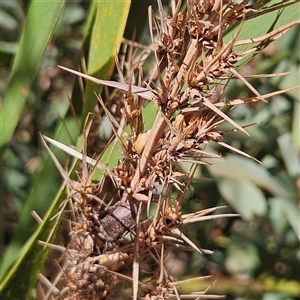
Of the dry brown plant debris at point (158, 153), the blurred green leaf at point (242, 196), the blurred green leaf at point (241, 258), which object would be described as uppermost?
the dry brown plant debris at point (158, 153)

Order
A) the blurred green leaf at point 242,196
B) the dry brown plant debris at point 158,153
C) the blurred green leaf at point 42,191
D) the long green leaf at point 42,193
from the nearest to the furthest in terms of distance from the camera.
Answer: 1. the dry brown plant debris at point 158,153
2. the long green leaf at point 42,193
3. the blurred green leaf at point 42,191
4. the blurred green leaf at point 242,196

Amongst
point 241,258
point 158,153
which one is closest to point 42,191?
point 158,153

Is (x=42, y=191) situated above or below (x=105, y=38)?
below

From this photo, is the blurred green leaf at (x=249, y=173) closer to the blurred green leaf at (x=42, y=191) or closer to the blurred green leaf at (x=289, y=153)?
the blurred green leaf at (x=289, y=153)

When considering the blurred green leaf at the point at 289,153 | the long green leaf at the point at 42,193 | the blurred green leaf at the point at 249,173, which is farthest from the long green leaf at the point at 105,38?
the blurred green leaf at the point at 289,153

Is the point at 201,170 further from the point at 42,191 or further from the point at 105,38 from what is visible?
the point at 105,38

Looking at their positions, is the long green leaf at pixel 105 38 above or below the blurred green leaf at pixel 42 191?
above

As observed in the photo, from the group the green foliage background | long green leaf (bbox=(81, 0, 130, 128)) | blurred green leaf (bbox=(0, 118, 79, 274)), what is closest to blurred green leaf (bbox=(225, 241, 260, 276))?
the green foliage background

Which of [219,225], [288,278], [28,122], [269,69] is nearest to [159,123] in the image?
[269,69]
